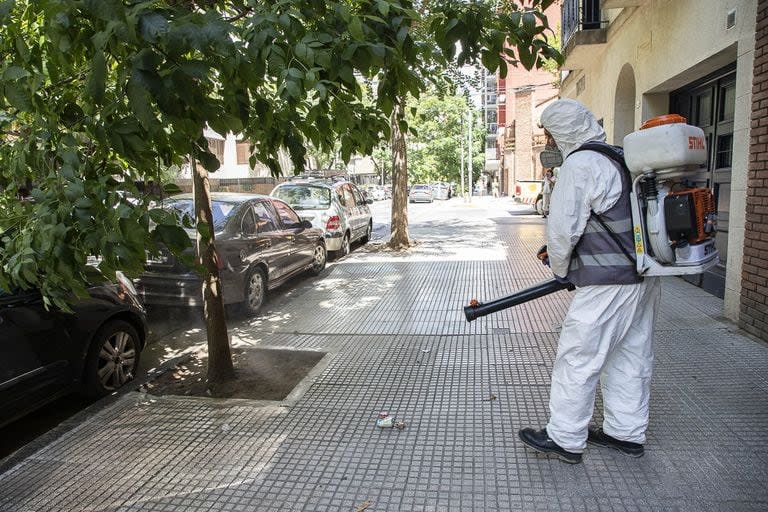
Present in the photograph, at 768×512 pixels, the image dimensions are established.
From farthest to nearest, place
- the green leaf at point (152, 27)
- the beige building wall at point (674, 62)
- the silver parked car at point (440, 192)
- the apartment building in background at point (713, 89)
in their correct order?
1. the silver parked car at point (440, 192)
2. the beige building wall at point (674, 62)
3. the apartment building in background at point (713, 89)
4. the green leaf at point (152, 27)

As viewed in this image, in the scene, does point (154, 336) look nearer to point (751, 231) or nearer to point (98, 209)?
point (98, 209)

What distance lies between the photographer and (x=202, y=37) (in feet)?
6.59

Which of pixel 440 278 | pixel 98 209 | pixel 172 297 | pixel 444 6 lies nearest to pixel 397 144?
pixel 440 278

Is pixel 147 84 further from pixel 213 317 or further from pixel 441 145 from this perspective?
pixel 441 145

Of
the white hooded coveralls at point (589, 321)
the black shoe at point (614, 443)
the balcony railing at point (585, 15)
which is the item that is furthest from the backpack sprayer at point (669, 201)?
the balcony railing at point (585, 15)

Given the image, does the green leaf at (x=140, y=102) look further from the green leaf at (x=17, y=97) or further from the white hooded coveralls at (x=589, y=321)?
the white hooded coveralls at (x=589, y=321)

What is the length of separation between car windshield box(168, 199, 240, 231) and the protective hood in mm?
4737

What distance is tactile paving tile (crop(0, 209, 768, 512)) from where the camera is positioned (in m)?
2.93

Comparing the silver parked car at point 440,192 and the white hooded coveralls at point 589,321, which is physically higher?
the white hooded coveralls at point 589,321

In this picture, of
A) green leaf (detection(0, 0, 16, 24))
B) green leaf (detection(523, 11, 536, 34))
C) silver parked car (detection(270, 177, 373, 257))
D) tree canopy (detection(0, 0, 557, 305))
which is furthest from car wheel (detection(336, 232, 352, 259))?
green leaf (detection(0, 0, 16, 24))

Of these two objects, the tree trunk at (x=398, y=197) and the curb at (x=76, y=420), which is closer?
the curb at (x=76, y=420)

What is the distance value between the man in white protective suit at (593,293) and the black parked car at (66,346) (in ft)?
11.2

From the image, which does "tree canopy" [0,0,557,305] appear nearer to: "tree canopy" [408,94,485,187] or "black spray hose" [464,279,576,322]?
"black spray hose" [464,279,576,322]

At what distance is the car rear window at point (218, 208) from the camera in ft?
22.7
